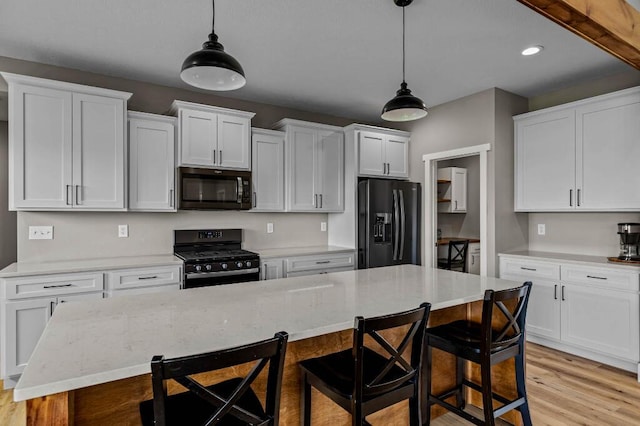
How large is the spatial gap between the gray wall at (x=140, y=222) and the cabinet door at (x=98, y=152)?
0.37m

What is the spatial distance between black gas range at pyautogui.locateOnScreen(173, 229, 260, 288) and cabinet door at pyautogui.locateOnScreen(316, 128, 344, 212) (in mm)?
1090

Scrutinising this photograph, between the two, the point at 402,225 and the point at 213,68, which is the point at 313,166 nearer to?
the point at 402,225

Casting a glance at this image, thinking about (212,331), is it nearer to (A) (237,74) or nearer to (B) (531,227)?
(A) (237,74)

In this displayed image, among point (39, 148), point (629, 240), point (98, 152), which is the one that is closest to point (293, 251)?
point (98, 152)

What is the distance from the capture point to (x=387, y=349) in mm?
1361

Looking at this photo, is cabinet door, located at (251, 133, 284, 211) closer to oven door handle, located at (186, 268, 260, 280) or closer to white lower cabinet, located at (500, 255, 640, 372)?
oven door handle, located at (186, 268, 260, 280)

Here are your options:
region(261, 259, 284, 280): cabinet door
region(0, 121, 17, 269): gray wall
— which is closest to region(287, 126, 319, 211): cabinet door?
region(261, 259, 284, 280): cabinet door

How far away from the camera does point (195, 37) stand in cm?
280

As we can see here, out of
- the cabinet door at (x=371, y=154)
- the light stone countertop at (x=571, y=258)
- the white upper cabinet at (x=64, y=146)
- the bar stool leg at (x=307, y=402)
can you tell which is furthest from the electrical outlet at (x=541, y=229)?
the white upper cabinet at (x=64, y=146)

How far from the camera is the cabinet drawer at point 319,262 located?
3848mm

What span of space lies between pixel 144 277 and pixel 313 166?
2.17 metres

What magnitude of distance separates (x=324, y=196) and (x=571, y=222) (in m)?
2.64

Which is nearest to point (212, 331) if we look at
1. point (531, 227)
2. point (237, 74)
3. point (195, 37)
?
point (237, 74)

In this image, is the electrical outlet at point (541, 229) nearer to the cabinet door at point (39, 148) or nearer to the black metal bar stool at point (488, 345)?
the black metal bar stool at point (488, 345)
